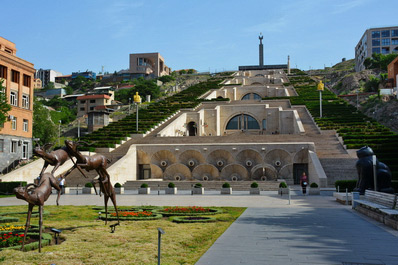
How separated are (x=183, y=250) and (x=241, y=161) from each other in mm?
24593

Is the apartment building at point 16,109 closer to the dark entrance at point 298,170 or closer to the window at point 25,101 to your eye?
the window at point 25,101

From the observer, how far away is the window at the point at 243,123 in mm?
56188

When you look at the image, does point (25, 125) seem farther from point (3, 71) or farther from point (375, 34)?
point (375, 34)

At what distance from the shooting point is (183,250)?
336 inches

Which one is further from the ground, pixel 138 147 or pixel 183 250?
pixel 138 147

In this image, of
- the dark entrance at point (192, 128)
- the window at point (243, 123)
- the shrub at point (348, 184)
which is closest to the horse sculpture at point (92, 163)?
the shrub at point (348, 184)

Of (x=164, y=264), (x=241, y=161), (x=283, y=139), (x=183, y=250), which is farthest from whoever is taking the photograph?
(x=283, y=139)

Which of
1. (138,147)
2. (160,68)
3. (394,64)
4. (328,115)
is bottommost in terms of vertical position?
(138,147)

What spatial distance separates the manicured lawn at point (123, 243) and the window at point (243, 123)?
4312cm

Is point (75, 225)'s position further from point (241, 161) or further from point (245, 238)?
point (241, 161)

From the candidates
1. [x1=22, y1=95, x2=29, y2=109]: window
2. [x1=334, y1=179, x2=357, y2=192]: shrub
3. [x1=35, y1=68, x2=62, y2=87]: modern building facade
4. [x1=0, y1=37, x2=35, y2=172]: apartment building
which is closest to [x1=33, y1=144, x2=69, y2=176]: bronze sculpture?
[x1=334, y1=179, x2=357, y2=192]: shrub

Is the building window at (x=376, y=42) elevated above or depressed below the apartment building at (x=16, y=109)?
above

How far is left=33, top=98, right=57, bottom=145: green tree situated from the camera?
6253cm

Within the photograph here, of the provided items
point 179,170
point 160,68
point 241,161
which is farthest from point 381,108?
point 160,68
